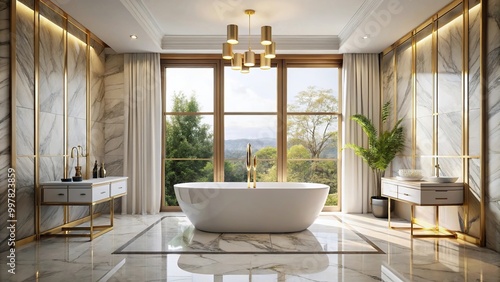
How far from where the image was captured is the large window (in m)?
6.96

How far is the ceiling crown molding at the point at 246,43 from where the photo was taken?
21.4ft

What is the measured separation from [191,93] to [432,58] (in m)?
3.65

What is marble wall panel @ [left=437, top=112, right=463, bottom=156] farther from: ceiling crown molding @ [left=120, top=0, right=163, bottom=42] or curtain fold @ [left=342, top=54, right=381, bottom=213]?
ceiling crown molding @ [left=120, top=0, right=163, bottom=42]

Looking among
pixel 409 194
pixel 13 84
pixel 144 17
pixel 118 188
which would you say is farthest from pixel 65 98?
pixel 409 194

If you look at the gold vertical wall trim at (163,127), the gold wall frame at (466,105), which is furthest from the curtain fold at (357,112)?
the gold vertical wall trim at (163,127)

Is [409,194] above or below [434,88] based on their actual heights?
below

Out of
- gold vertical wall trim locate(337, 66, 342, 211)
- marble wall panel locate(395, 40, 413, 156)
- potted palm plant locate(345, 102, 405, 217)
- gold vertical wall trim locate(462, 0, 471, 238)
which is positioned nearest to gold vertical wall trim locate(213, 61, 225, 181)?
gold vertical wall trim locate(337, 66, 342, 211)

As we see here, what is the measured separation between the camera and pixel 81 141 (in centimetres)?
588

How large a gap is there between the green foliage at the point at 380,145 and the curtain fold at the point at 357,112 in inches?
10.6

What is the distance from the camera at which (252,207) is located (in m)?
4.81

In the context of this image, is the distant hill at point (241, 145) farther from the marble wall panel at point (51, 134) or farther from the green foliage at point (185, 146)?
the marble wall panel at point (51, 134)

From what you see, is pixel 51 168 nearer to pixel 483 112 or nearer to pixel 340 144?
pixel 340 144

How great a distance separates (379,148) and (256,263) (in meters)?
3.21

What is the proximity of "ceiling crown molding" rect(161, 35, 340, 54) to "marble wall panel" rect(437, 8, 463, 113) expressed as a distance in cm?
185
